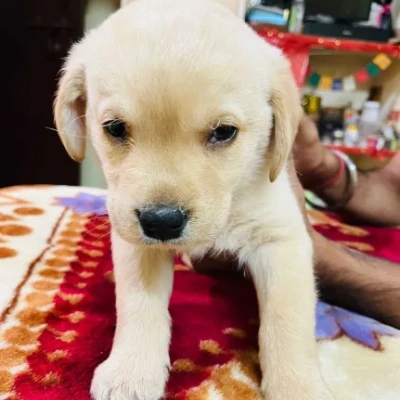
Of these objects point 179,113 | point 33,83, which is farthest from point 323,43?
point 179,113

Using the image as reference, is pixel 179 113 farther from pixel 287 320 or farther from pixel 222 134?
pixel 287 320

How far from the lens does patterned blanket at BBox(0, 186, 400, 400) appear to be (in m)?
1.16

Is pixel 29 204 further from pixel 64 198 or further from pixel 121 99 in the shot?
pixel 121 99

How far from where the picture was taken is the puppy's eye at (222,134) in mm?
1191

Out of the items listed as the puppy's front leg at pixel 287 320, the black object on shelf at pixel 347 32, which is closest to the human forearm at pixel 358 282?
the puppy's front leg at pixel 287 320

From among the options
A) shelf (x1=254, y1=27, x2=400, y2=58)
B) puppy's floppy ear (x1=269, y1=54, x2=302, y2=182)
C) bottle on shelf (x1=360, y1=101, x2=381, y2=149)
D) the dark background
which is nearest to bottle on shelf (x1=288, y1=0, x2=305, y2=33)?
shelf (x1=254, y1=27, x2=400, y2=58)

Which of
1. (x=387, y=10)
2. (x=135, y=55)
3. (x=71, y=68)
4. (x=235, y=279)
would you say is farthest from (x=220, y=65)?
(x=387, y=10)

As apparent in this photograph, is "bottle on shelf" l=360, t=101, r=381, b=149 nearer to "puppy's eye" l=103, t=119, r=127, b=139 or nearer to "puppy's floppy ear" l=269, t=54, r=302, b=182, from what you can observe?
"puppy's floppy ear" l=269, t=54, r=302, b=182

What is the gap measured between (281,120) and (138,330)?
0.63 m

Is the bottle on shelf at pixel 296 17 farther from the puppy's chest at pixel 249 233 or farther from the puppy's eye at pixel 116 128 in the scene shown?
the puppy's eye at pixel 116 128

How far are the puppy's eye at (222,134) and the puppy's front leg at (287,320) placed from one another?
1.10ft

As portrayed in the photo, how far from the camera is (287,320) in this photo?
4.02 ft

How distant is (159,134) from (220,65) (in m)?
0.21

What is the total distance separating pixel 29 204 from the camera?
246 centimetres
